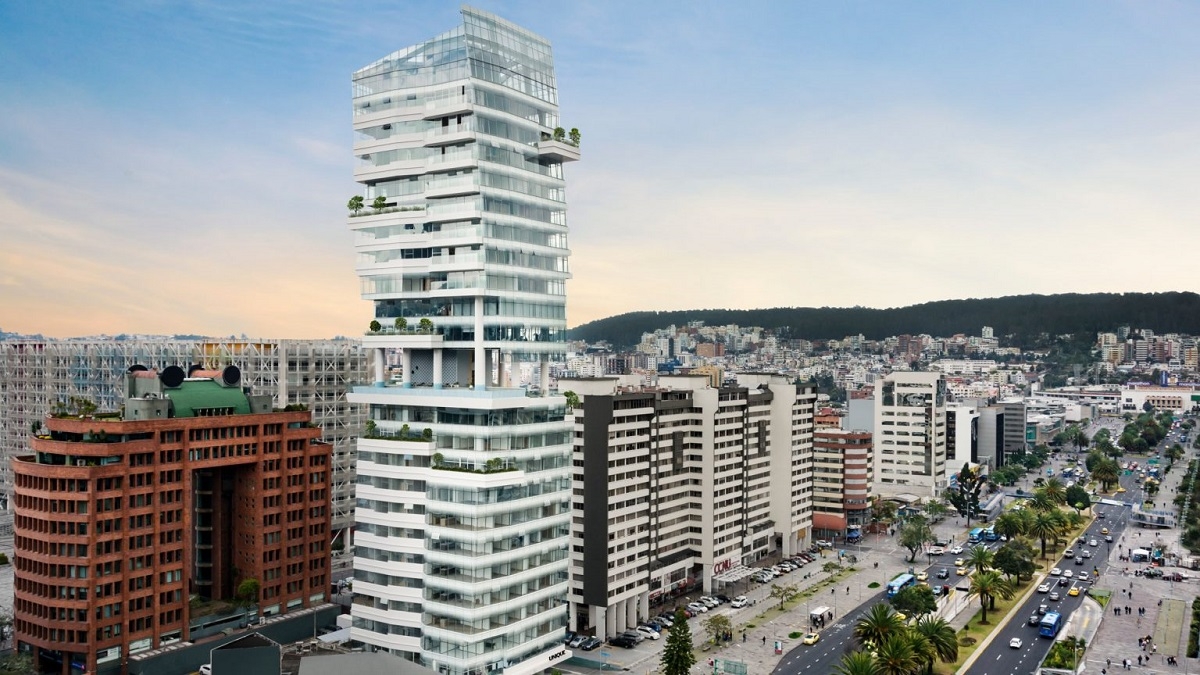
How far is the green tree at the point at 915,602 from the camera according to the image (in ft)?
384

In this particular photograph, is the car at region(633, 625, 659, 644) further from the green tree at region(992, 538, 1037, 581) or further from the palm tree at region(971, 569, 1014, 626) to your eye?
the green tree at region(992, 538, 1037, 581)

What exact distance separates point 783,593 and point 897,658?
39976 mm

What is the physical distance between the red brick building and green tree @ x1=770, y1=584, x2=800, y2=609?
205 feet

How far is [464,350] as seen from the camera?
319ft

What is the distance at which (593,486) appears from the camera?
4525 inches

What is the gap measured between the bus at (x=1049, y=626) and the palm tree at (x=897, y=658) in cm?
3417

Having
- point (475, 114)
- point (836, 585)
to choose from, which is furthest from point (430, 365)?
point (836, 585)

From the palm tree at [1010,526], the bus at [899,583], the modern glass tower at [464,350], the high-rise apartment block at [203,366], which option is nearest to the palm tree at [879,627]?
the modern glass tower at [464,350]

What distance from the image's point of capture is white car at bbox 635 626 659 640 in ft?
379

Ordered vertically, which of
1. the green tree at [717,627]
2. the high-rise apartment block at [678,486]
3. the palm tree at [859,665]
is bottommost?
the green tree at [717,627]

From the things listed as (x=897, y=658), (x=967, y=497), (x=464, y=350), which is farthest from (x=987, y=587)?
(x=967, y=497)

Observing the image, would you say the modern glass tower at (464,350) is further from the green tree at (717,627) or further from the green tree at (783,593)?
the green tree at (783,593)

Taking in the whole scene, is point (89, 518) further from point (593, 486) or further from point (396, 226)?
point (593, 486)

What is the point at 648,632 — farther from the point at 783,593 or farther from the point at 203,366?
the point at 203,366
